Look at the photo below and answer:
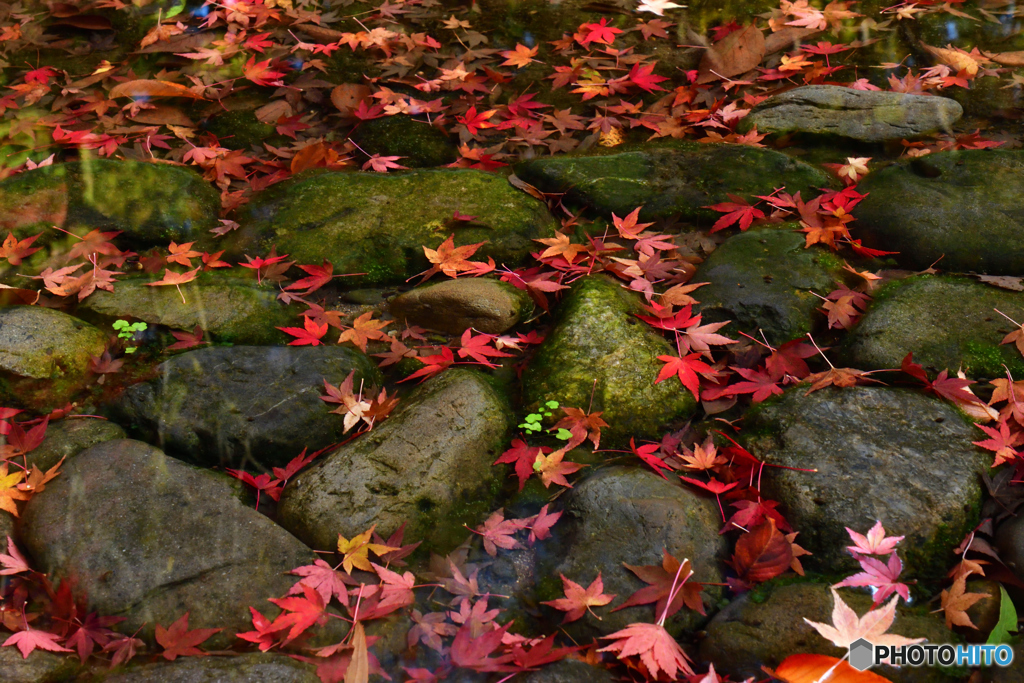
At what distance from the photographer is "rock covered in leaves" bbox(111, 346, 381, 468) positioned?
2674mm

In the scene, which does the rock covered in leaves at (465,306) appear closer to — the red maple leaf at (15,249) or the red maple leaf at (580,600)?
the red maple leaf at (580,600)

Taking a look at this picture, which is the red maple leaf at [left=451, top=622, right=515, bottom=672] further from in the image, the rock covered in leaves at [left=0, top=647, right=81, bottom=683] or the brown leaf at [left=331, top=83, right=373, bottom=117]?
the brown leaf at [left=331, top=83, right=373, bottom=117]

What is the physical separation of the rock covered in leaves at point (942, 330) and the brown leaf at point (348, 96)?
319cm

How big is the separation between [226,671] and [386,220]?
2183 millimetres

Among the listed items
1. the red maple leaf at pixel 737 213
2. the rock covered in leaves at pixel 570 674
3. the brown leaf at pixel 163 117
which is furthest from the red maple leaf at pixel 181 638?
the brown leaf at pixel 163 117

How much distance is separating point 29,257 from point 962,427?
4167mm

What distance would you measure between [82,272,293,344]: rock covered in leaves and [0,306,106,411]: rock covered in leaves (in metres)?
0.19

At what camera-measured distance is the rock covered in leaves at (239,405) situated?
2.67m

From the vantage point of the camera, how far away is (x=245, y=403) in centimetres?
272

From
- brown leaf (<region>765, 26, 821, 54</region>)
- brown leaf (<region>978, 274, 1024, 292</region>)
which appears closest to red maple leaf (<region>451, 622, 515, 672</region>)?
brown leaf (<region>978, 274, 1024, 292</region>)

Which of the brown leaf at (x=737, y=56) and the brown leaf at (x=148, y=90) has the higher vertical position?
the brown leaf at (x=737, y=56)

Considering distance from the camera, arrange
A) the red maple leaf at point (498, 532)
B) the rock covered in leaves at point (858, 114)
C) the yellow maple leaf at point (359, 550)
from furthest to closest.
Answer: the rock covered in leaves at point (858, 114), the red maple leaf at point (498, 532), the yellow maple leaf at point (359, 550)

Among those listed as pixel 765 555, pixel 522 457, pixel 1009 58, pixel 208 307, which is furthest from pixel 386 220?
pixel 1009 58

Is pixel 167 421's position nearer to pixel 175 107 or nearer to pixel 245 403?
pixel 245 403
